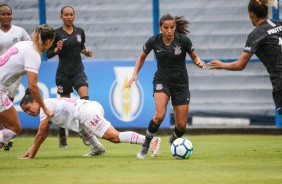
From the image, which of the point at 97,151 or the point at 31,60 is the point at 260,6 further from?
the point at 97,151

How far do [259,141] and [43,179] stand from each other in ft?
26.5

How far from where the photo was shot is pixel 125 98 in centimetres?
2002

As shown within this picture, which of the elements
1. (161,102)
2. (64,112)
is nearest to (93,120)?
(64,112)

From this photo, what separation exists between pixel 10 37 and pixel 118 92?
4080mm

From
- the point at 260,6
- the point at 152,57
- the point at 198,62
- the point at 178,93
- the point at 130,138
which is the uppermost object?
the point at 260,6

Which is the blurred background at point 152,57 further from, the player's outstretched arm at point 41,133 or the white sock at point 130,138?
the player's outstretched arm at point 41,133

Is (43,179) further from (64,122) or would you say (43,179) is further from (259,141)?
(259,141)

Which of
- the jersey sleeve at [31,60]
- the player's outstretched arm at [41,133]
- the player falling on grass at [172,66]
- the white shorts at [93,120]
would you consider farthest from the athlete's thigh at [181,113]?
the jersey sleeve at [31,60]

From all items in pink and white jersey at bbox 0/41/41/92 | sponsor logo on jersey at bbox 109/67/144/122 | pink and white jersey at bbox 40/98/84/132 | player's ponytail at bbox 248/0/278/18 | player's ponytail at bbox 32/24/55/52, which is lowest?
sponsor logo on jersey at bbox 109/67/144/122

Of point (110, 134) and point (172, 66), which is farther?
point (172, 66)

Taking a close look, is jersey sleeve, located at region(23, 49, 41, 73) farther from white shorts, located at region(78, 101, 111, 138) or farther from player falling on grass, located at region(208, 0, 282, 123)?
player falling on grass, located at region(208, 0, 282, 123)

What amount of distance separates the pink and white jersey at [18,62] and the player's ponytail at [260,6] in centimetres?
310

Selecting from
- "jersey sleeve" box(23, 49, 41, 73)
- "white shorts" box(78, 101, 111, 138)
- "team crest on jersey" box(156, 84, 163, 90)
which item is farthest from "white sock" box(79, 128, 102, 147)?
"jersey sleeve" box(23, 49, 41, 73)

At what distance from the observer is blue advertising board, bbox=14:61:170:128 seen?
2003 centimetres
